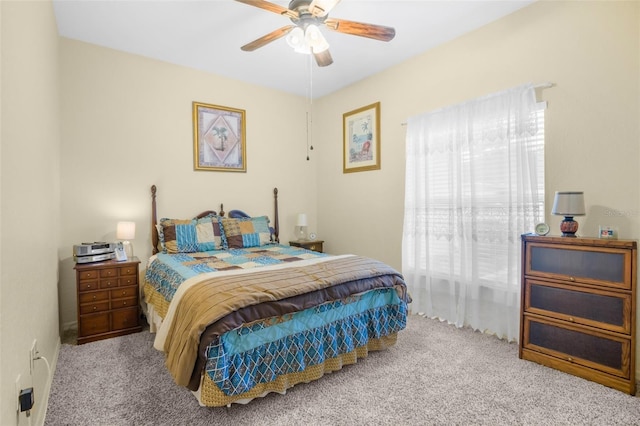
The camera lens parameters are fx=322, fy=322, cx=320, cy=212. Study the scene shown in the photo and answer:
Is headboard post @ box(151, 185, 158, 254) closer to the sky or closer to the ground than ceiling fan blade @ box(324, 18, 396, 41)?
closer to the ground

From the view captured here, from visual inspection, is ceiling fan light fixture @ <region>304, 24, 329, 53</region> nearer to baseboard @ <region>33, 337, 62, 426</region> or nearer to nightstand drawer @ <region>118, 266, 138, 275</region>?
nightstand drawer @ <region>118, 266, 138, 275</region>

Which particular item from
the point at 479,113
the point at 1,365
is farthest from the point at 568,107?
the point at 1,365

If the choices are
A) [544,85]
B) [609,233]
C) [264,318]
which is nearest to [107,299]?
[264,318]

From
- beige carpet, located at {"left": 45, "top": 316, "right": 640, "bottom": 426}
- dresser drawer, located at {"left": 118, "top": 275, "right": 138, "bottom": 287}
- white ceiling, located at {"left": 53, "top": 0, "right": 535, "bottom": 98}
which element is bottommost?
beige carpet, located at {"left": 45, "top": 316, "right": 640, "bottom": 426}

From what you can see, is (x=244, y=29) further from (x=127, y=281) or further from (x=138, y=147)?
(x=127, y=281)

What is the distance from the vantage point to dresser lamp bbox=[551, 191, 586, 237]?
2.19m

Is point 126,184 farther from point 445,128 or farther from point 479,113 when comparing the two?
point 479,113

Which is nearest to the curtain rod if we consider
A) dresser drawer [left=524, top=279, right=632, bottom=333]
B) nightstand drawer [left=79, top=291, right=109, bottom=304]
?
dresser drawer [left=524, top=279, right=632, bottom=333]

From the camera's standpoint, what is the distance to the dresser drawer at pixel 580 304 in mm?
2051

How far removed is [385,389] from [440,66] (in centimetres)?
302

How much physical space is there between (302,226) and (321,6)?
10.1ft

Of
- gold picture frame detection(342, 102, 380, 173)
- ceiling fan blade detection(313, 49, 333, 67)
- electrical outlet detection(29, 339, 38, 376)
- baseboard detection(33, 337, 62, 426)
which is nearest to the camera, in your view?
electrical outlet detection(29, 339, 38, 376)

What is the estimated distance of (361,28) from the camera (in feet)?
7.50

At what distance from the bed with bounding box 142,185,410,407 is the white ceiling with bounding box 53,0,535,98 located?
2129 millimetres
